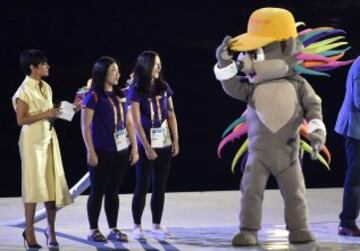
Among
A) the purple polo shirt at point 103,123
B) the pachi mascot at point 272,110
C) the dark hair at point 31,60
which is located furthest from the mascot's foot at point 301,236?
the dark hair at point 31,60

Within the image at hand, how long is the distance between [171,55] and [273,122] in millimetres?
2899

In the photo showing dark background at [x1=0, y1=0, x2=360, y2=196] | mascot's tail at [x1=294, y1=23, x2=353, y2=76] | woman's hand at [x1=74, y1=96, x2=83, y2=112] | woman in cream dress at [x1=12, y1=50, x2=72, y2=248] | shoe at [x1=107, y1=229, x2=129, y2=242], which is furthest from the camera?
dark background at [x1=0, y1=0, x2=360, y2=196]

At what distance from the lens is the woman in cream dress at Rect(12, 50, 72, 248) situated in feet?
17.4

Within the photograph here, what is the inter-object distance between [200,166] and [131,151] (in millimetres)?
2684

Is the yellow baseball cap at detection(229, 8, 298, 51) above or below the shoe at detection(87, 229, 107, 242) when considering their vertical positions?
above

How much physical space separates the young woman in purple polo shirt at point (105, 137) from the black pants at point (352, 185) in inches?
58.4

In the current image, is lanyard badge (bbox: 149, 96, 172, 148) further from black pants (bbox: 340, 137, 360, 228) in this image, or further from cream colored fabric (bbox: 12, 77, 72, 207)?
black pants (bbox: 340, 137, 360, 228)

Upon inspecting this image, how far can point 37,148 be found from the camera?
5312 mm

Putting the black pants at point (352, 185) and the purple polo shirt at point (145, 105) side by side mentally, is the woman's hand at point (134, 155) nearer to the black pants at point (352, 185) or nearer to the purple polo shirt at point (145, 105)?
the purple polo shirt at point (145, 105)

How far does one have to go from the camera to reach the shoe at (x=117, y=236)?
5723 mm

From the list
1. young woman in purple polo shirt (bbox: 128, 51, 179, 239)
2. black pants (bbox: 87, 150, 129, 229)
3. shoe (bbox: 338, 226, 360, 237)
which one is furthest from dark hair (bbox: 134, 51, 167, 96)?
shoe (bbox: 338, 226, 360, 237)

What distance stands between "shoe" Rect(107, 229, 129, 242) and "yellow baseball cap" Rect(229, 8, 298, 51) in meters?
1.41

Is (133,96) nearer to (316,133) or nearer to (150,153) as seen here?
(150,153)

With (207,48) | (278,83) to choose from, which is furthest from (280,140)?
(207,48)
